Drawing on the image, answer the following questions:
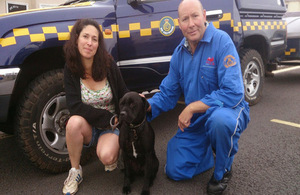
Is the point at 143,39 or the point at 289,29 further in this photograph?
the point at 289,29

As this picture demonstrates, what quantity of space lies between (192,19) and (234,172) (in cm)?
137

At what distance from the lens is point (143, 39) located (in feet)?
9.25

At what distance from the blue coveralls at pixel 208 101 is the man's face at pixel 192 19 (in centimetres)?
8

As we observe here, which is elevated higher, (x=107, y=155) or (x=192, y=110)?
(x=192, y=110)

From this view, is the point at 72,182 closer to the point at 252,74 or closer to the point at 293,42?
the point at 252,74

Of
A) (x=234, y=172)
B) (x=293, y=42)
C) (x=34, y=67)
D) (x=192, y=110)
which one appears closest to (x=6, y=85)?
(x=34, y=67)

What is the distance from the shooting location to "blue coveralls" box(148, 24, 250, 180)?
190 centimetres

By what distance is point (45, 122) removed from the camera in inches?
88.9

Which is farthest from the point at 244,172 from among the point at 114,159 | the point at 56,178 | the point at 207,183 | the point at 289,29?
the point at 289,29

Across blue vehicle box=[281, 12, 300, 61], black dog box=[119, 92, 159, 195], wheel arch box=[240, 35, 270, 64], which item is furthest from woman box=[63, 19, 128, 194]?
blue vehicle box=[281, 12, 300, 61]

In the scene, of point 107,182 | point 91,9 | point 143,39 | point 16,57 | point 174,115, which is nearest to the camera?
point 16,57

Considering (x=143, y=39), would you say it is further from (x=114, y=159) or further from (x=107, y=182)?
(x=107, y=182)

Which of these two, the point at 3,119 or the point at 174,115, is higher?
the point at 3,119

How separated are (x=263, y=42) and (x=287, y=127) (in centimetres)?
153
